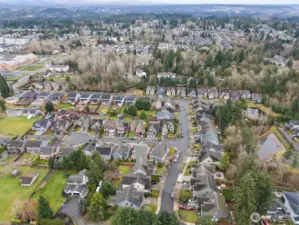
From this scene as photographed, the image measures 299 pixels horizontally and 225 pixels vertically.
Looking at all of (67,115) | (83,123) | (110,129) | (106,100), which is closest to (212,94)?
(106,100)

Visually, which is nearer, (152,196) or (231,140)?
(152,196)

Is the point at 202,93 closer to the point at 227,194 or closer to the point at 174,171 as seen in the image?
the point at 174,171

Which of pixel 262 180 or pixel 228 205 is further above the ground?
pixel 262 180

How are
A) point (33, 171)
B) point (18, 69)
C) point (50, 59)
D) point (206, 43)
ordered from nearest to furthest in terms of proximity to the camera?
1. point (33, 171)
2. point (18, 69)
3. point (50, 59)
4. point (206, 43)

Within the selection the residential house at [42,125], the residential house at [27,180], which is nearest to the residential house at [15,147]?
the residential house at [42,125]

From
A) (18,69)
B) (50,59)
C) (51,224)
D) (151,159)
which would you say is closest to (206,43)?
(50,59)

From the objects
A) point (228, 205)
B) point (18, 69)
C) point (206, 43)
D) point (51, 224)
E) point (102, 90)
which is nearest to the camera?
point (51, 224)

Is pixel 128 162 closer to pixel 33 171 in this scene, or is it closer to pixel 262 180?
pixel 33 171

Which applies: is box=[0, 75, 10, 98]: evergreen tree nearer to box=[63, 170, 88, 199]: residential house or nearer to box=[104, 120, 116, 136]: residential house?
box=[104, 120, 116, 136]: residential house
